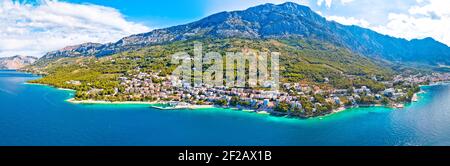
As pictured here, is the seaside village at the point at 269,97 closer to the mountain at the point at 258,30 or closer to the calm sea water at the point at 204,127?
the calm sea water at the point at 204,127

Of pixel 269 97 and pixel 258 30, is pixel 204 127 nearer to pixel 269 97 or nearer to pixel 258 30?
pixel 269 97

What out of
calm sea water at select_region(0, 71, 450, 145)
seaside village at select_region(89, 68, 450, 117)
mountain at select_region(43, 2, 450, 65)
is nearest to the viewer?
calm sea water at select_region(0, 71, 450, 145)

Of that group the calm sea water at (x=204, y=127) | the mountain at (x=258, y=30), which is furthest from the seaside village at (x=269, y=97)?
the mountain at (x=258, y=30)

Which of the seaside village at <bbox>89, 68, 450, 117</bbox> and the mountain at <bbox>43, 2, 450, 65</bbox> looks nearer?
the seaside village at <bbox>89, 68, 450, 117</bbox>

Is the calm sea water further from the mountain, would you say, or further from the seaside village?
the mountain

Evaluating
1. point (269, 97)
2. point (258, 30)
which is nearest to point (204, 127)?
point (269, 97)

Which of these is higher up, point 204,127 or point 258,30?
point 258,30

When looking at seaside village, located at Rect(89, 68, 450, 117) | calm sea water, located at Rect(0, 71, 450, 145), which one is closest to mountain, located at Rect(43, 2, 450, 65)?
seaside village, located at Rect(89, 68, 450, 117)
